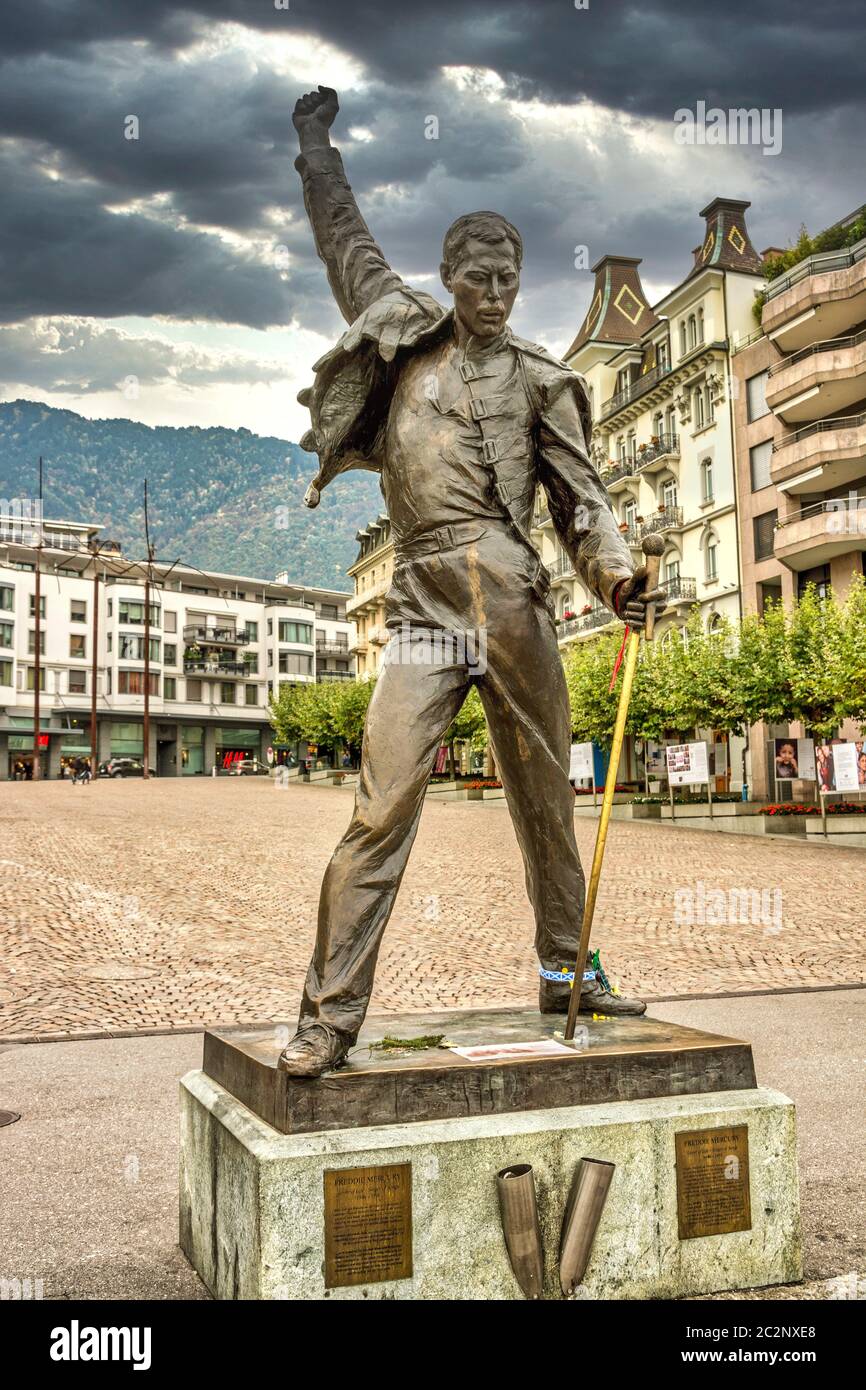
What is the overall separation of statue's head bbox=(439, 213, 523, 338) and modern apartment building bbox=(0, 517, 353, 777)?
221ft

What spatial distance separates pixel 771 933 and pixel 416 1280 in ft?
28.9

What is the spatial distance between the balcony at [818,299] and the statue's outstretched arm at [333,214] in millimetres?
30643

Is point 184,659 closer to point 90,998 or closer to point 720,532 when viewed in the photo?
point 720,532

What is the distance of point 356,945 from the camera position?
339cm

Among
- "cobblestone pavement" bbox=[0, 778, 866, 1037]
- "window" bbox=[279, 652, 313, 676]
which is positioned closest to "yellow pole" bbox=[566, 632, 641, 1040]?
"cobblestone pavement" bbox=[0, 778, 866, 1037]

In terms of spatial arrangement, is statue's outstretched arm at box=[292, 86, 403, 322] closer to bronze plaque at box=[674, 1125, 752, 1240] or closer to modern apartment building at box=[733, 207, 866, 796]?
bronze plaque at box=[674, 1125, 752, 1240]

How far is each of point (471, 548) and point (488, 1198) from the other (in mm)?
1837

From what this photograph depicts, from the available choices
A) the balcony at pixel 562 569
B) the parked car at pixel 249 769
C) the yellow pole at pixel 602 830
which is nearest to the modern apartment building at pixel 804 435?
the balcony at pixel 562 569

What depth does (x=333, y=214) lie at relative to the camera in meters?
4.41

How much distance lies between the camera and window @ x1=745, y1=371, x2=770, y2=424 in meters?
37.7

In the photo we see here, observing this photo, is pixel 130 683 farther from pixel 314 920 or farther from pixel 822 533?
pixel 314 920

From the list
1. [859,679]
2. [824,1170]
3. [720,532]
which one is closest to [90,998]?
[824,1170]

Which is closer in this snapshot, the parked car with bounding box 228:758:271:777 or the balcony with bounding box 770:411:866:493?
the balcony with bounding box 770:411:866:493

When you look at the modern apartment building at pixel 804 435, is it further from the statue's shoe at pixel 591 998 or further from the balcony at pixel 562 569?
the statue's shoe at pixel 591 998
